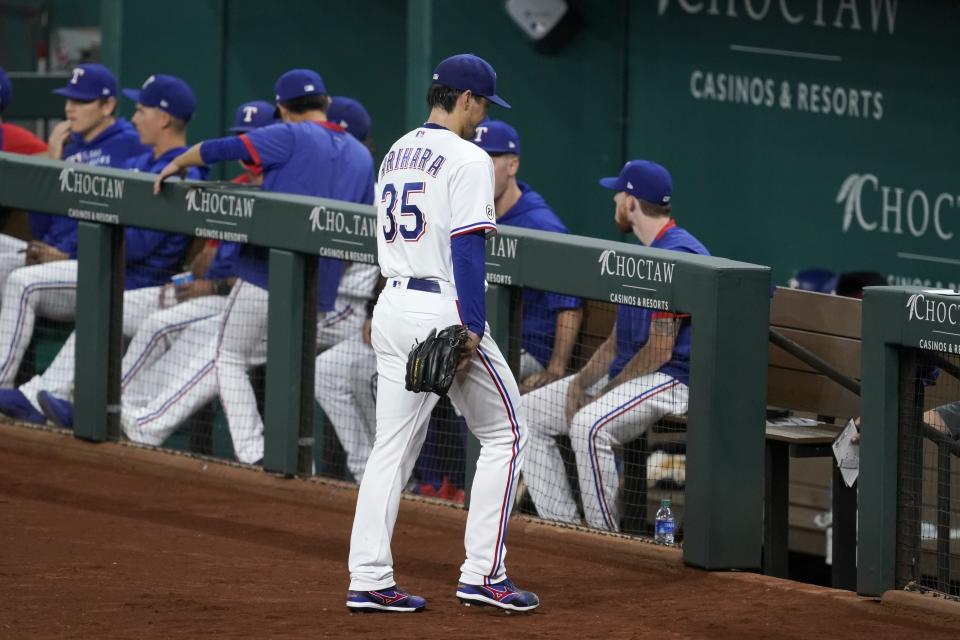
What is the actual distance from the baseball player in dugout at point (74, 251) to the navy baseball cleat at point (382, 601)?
2.89 meters

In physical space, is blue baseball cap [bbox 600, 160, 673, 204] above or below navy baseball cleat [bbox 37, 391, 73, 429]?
above

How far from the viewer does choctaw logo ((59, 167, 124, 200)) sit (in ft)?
25.0

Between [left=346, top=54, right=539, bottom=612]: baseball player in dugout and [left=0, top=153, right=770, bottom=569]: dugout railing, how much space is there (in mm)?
846

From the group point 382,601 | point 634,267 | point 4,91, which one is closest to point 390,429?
point 382,601

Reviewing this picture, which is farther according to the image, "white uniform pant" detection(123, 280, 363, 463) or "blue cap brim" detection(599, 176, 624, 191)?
"white uniform pant" detection(123, 280, 363, 463)

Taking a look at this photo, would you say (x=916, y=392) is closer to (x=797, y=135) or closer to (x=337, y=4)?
(x=797, y=135)

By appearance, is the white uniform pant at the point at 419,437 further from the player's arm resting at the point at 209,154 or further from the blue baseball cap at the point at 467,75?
the player's arm resting at the point at 209,154

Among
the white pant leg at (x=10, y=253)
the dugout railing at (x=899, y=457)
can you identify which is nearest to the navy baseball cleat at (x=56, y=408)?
the white pant leg at (x=10, y=253)

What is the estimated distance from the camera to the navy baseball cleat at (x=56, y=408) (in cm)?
797

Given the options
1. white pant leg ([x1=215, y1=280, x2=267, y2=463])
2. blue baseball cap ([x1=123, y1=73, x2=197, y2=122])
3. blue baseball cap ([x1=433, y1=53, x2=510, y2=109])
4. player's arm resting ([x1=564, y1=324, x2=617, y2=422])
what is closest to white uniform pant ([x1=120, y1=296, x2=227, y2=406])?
white pant leg ([x1=215, y1=280, x2=267, y2=463])

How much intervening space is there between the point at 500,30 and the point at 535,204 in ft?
10.9

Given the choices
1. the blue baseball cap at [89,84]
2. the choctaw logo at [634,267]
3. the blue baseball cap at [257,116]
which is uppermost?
the blue baseball cap at [89,84]

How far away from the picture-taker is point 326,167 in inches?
299

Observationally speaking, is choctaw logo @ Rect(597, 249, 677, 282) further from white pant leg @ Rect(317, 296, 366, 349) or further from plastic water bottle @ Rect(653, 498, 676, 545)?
white pant leg @ Rect(317, 296, 366, 349)
